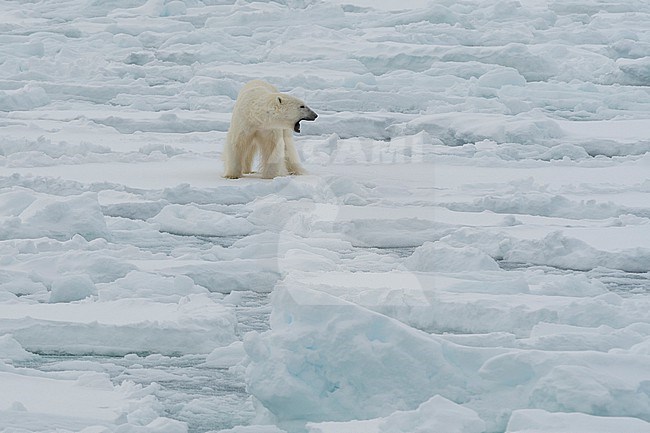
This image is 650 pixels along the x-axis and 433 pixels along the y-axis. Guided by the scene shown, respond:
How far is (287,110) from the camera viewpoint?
22.0ft

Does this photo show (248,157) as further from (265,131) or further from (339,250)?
(339,250)

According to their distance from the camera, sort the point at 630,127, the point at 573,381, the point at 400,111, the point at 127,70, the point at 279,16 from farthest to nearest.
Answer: the point at 279,16 < the point at 127,70 < the point at 400,111 < the point at 630,127 < the point at 573,381

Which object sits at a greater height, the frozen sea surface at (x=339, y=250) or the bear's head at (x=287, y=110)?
the bear's head at (x=287, y=110)

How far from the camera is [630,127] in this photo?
9.45 m

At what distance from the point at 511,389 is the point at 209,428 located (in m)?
0.81

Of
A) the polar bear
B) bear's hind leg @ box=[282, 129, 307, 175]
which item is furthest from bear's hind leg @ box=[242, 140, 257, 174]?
bear's hind leg @ box=[282, 129, 307, 175]

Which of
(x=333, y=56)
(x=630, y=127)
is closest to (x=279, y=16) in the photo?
(x=333, y=56)

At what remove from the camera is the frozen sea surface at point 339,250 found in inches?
109

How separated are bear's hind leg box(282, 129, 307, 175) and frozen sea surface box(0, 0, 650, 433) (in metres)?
0.45

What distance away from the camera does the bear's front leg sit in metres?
6.80

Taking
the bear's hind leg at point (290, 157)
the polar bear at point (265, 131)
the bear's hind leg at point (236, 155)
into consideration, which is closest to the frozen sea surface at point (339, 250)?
the bear's hind leg at point (236, 155)

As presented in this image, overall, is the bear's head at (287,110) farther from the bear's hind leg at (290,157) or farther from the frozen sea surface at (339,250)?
the frozen sea surface at (339,250)

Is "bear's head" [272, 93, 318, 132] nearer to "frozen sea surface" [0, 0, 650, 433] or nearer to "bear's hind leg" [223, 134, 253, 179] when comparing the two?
"bear's hind leg" [223, 134, 253, 179]

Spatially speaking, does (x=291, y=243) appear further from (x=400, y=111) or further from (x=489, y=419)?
(x=400, y=111)
